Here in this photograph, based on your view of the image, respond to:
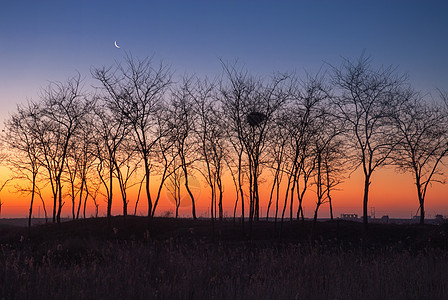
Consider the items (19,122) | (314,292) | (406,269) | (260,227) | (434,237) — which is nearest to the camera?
(314,292)

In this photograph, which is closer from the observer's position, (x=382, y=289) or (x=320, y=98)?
(x=382, y=289)

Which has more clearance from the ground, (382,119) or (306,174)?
(382,119)

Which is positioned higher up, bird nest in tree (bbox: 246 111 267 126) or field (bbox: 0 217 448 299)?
bird nest in tree (bbox: 246 111 267 126)

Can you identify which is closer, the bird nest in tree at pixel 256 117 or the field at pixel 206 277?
the field at pixel 206 277

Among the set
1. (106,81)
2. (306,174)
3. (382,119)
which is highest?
(106,81)

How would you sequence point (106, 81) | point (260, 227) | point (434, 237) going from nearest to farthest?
point (434, 237)
point (106, 81)
point (260, 227)

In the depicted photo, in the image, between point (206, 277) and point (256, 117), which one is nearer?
point (206, 277)

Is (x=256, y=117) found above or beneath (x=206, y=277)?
above

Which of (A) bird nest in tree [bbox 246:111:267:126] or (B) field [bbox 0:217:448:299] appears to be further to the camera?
(A) bird nest in tree [bbox 246:111:267:126]

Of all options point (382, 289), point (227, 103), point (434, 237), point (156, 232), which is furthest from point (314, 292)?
point (156, 232)

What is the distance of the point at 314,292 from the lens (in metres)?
7.64

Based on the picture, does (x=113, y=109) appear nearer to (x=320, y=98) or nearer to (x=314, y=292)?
(x=320, y=98)

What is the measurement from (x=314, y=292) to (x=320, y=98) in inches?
715

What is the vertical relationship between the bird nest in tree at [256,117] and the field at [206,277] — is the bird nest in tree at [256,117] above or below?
above
